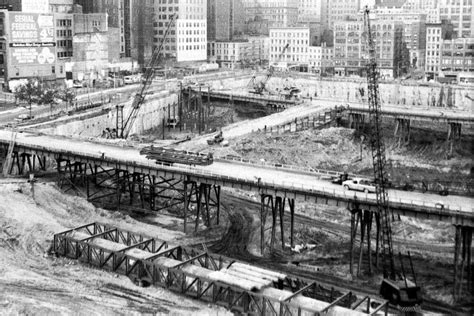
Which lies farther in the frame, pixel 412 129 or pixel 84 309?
pixel 412 129

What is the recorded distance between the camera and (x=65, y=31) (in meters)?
153

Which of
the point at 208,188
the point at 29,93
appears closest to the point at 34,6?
the point at 29,93

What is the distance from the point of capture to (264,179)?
71062 mm

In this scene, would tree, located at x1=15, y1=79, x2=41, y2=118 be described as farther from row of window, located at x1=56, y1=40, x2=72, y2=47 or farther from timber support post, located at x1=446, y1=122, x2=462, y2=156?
timber support post, located at x1=446, y1=122, x2=462, y2=156

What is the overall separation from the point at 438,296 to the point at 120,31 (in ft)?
475

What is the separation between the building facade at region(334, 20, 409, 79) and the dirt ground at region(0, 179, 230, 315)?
11062 cm

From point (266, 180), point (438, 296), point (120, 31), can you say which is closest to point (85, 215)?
point (266, 180)

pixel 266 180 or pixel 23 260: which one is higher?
pixel 266 180

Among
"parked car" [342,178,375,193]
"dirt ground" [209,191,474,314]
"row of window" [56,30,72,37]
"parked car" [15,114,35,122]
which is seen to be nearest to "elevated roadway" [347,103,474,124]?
"dirt ground" [209,191,474,314]

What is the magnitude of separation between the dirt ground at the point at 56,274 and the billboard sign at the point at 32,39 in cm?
6154

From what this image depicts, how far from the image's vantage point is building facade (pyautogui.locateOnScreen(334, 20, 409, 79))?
18112 centimetres

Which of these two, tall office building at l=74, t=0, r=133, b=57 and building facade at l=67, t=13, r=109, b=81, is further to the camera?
tall office building at l=74, t=0, r=133, b=57

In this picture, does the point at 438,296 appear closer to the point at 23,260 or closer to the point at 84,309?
the point at 84,309

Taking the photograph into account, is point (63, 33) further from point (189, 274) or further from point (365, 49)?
point (189, 274)
